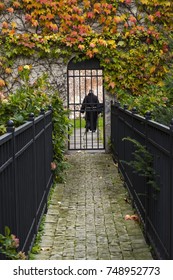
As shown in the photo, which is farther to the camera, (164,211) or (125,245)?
(125,245)

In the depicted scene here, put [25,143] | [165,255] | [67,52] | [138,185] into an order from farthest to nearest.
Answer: [67,52]
[138,185]
[25,143]
[165,255]

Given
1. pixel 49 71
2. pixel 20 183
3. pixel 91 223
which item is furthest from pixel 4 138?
pixel 49 71

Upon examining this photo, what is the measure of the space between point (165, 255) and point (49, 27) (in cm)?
1196

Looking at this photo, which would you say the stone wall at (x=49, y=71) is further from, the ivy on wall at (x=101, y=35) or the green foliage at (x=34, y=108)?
the green foliage at (x=34, y=108)

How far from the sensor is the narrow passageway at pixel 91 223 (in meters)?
6.41

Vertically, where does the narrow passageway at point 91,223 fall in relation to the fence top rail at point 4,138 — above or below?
below

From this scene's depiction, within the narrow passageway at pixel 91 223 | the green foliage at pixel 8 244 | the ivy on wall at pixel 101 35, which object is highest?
the ivy on wall at pixel 101 35

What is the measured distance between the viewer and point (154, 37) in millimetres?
16188

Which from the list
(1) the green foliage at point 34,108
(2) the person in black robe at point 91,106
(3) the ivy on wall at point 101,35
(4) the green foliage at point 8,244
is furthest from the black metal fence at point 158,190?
(2) the person in black robe at point 91,106

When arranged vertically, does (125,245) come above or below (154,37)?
below

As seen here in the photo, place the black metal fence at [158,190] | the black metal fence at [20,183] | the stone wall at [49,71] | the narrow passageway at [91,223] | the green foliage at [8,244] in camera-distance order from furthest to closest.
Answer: the stone wall at [49,71]
the narrow passageway at [91,223]
the black metal fence at [158,190]
the black metal fence at [20,183]
the green foliage at [8,244]

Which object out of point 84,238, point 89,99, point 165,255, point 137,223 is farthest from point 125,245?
point 89,99

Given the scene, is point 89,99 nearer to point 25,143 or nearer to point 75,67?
point 75,67

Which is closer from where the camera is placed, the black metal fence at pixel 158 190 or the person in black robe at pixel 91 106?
the black metal fence at pixel 158 190
